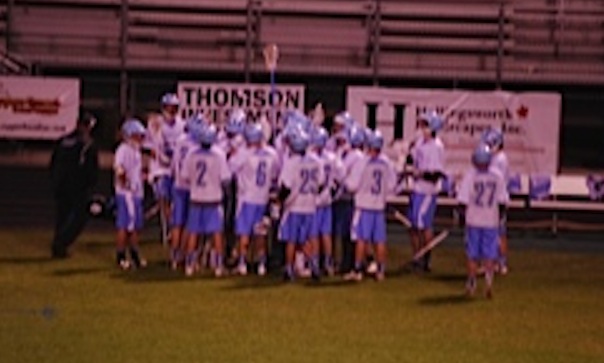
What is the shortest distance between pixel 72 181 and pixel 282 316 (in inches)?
230

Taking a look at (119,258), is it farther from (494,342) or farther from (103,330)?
(494,342)

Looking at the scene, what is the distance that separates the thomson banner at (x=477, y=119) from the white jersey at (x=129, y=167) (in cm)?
720

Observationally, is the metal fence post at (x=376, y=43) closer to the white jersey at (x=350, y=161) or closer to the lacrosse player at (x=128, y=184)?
the white jersey at (x=350, y=161)

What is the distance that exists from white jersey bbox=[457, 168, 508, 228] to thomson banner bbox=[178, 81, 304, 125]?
6692 millimetres

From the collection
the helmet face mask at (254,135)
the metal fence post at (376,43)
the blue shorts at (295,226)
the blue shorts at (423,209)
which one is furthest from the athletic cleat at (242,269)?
the metal fence post at (376,43)

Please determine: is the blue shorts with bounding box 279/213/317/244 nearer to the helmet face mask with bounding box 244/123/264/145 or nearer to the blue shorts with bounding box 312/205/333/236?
the blue shorts with bounding box 312/205/333/236

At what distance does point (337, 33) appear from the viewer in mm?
30984

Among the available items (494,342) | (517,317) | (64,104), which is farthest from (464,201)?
(64,104)

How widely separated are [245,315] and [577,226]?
12.1m

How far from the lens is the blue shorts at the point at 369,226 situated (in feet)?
60.2

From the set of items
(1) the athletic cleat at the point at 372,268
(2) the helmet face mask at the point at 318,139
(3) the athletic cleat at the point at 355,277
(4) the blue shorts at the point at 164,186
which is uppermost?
(2) the helmet face mask at the point at 318,139

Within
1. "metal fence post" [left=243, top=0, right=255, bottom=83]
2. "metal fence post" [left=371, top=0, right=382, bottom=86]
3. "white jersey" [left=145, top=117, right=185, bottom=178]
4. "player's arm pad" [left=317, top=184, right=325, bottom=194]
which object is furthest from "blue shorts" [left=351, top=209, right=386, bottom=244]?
"metal fence post" [left=371, top=0, right=382, bottom=86]

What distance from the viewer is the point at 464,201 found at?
677 inches

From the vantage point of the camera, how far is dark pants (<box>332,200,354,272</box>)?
1905 centimetres
